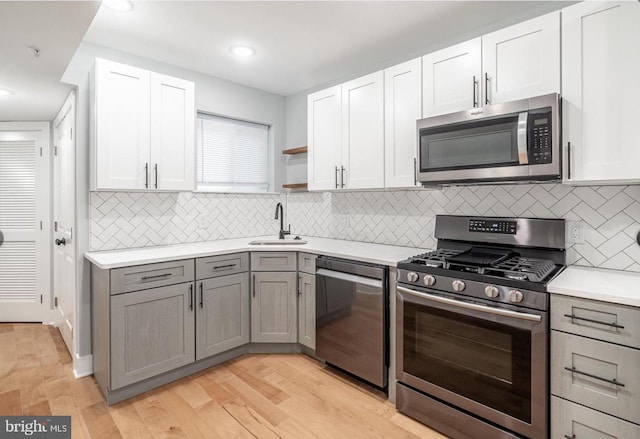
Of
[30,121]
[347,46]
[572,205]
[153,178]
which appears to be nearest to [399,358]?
[572,205]

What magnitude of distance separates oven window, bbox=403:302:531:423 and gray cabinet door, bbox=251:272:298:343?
1.14 meters

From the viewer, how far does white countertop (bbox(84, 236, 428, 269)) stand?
2332 mm

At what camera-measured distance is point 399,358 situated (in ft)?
7.21

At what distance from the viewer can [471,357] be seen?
73.0 inches

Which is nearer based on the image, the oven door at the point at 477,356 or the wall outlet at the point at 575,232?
the oven door at the point at 477,356

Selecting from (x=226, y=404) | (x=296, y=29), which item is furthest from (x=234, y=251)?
(x=296, y=29)

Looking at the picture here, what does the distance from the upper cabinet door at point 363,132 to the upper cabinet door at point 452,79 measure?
0.39m

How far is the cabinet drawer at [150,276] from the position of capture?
7.45 ft

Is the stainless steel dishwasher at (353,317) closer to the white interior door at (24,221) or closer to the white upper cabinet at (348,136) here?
the white upper cabinet at (348,136)

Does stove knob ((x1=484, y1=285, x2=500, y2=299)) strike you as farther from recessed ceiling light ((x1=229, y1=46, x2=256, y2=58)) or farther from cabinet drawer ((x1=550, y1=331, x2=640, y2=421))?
recessed ceiling light ((x1=229, y1=46, x2=256, y2=58))

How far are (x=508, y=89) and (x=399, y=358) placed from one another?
5.66ft

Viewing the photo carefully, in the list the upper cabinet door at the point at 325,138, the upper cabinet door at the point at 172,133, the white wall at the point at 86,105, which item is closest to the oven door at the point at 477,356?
the upper cabinet door at the point at 325,138

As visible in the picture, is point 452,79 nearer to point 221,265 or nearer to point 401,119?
point 401,119

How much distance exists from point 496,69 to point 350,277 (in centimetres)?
158
